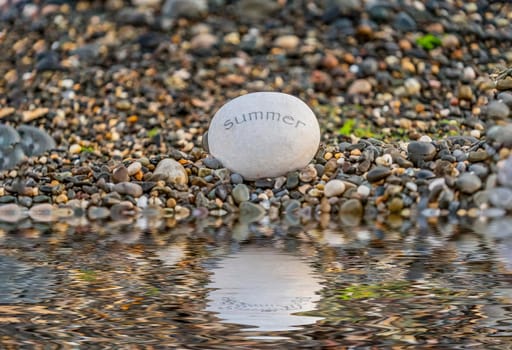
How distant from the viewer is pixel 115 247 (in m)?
3.77

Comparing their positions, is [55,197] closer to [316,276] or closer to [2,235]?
[2,235]

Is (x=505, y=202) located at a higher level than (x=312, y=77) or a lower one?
lower

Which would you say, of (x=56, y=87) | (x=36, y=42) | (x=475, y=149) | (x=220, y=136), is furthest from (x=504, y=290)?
(x=36, y=42)

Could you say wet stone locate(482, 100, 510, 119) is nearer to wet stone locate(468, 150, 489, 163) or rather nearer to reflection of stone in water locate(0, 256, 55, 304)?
wet stone locate(468, 150, 489, 163)

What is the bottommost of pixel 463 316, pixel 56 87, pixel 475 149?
pixel 463 316

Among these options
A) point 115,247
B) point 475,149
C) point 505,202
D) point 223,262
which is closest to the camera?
point 223,262

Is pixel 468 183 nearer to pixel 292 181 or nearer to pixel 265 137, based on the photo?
pixel 292 181

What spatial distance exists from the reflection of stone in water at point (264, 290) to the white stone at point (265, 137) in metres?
1.48

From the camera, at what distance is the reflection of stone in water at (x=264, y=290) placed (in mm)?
2580

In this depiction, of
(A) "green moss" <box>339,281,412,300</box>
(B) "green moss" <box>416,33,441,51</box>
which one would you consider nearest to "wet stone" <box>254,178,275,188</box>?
(A) "green moss" <box>339,281,412,300</box>

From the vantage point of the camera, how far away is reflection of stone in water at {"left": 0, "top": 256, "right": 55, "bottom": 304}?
2.85m

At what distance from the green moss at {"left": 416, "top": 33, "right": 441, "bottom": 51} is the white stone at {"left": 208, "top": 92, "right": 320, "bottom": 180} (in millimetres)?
3089

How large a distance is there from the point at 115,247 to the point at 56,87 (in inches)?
168

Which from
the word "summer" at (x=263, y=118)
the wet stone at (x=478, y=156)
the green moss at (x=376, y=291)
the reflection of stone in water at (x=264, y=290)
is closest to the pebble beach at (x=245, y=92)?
the wet stone at (x=478, y=156)
